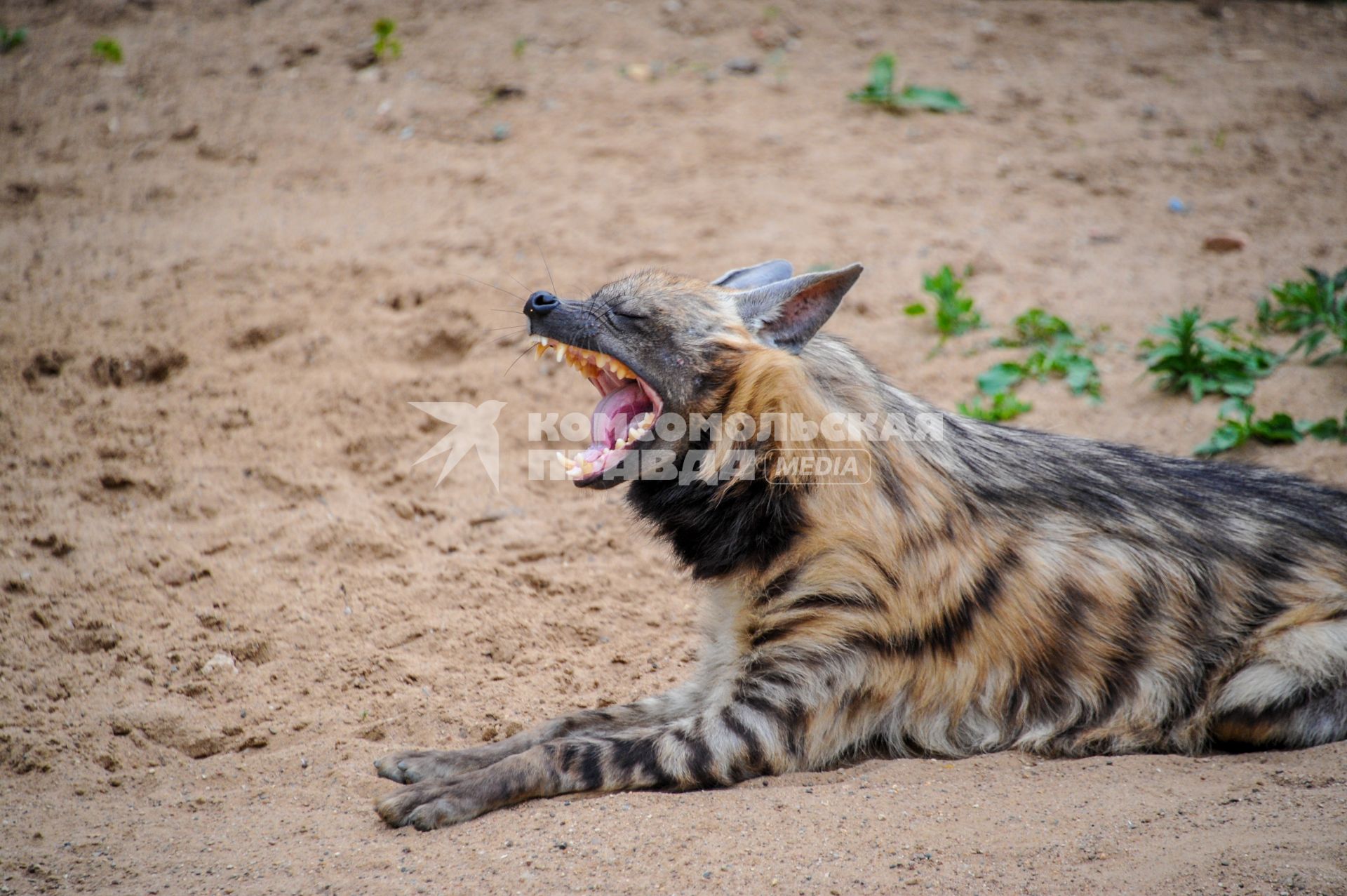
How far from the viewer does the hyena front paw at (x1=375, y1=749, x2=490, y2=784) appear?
10.8 ft

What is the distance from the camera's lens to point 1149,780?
318cm

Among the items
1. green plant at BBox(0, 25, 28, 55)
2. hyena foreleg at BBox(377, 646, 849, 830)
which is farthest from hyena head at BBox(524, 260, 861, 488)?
green plant at BBox(0, 25, 28, 55)

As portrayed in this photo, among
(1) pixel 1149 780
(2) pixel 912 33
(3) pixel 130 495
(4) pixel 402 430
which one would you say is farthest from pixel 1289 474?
(2) pixel 912 33

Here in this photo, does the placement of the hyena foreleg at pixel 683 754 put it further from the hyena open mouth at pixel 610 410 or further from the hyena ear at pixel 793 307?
the hyena ear at pixel 793 307

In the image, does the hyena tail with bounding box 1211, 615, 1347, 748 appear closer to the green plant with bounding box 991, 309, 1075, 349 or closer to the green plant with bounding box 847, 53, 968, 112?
the green plant with bounding box 991, 309, 1075, 349

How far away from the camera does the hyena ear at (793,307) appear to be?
3.39 metres

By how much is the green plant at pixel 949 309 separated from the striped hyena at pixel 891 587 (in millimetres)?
2372

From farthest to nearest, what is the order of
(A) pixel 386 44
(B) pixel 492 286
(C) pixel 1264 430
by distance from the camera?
(A) pixel 386 44 → (B) pixel 492 286 → (C) pixel 1264 430

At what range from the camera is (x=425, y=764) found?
332cm

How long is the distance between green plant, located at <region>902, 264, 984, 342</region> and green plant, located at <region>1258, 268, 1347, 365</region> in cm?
149

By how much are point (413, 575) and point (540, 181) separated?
3471 millimetres

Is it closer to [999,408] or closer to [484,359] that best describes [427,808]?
[484,359]

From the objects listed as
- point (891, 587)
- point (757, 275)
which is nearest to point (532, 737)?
point (891, 587)

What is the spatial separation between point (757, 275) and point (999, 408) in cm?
195
